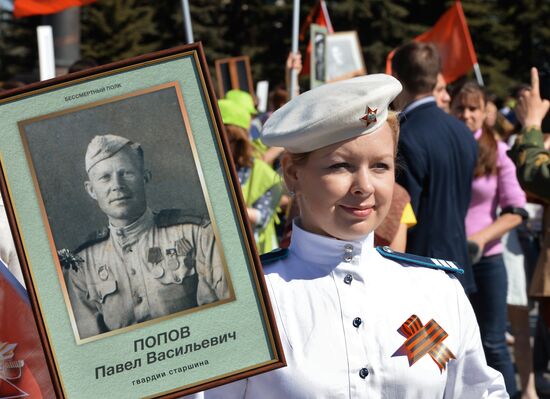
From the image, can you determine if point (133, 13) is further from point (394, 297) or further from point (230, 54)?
point (394, 297)

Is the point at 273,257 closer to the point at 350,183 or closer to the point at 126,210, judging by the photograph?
the point at 350,183

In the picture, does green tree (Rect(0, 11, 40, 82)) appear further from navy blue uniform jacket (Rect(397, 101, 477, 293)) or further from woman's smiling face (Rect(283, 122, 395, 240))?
woman's smiling face (Rect(283, 122, 395, 240))

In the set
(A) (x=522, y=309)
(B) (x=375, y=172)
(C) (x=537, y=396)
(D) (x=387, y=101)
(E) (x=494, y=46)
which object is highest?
(E) (x=494, y=46)

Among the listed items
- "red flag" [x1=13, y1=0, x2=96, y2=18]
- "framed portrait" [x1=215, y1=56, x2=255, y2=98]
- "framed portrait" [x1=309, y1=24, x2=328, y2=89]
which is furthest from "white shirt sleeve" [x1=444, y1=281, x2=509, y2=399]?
"framed portrait" [x1=215, y1=56, x2=255, y2=98]

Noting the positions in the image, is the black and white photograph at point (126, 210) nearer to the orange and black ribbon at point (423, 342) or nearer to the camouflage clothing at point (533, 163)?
the orange and black ribbon at point (423, 342)

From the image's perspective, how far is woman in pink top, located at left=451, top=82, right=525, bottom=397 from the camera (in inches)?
222

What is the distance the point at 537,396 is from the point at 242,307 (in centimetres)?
528

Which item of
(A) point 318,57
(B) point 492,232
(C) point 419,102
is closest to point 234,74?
(A) point 318,57

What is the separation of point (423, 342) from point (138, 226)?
0.75 m

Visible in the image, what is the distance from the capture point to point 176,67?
6.21 feet

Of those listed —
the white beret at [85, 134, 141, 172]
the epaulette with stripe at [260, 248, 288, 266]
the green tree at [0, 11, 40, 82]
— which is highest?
the green tree at [0, 11, 40, 82]

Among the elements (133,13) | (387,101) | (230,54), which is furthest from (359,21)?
(387,101)

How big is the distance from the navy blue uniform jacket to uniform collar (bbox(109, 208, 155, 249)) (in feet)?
8.91

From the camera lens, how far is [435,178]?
4594mm
